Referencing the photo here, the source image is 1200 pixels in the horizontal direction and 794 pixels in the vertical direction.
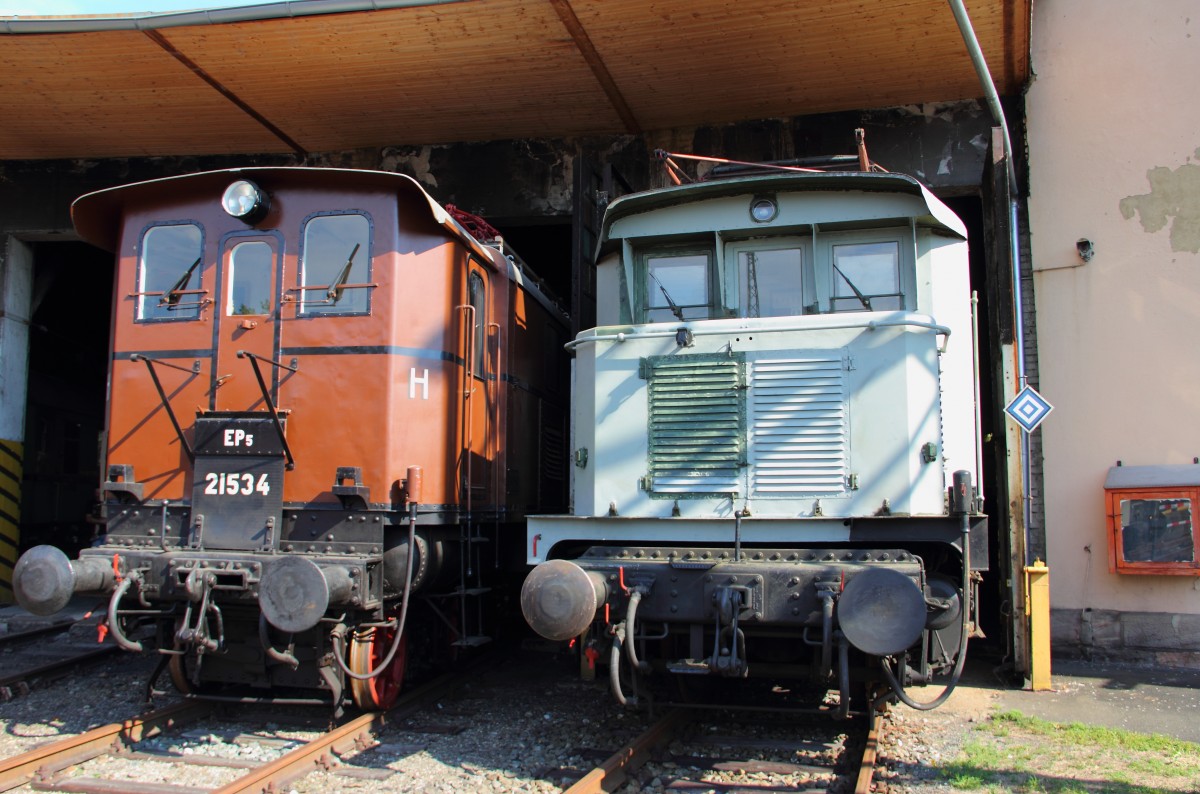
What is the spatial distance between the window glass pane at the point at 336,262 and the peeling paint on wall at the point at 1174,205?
7.60 meters

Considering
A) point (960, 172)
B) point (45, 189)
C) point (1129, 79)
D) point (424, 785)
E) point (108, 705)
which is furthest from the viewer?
point (45, 189)

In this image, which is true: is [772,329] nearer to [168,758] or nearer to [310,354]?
[310,354]

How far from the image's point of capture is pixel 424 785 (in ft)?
16.4

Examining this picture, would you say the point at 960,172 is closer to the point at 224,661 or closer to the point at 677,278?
the point at 677,278

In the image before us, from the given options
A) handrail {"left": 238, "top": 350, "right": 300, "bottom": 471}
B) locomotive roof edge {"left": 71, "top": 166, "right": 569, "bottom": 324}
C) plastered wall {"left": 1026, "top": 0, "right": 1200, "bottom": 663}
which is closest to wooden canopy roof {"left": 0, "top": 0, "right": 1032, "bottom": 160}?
plastered wall {"left": 1026, "top": 0, "right": 1200, "bottom": 663}

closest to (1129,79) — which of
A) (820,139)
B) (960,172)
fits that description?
(960,172)

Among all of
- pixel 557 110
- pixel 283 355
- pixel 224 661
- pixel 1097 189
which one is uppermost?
pixel 557 110

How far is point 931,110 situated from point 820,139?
1.23 m

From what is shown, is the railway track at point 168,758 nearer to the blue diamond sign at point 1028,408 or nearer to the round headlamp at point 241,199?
the round headlamp at point 241,199

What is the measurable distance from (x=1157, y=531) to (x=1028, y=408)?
2.19 m

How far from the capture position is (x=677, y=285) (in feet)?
21.0

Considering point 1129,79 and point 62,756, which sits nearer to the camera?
point 62,756

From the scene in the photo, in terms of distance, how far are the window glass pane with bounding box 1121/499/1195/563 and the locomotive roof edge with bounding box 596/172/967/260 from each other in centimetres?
415

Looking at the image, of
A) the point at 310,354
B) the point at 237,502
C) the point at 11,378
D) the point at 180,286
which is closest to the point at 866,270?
the point at 310,354
